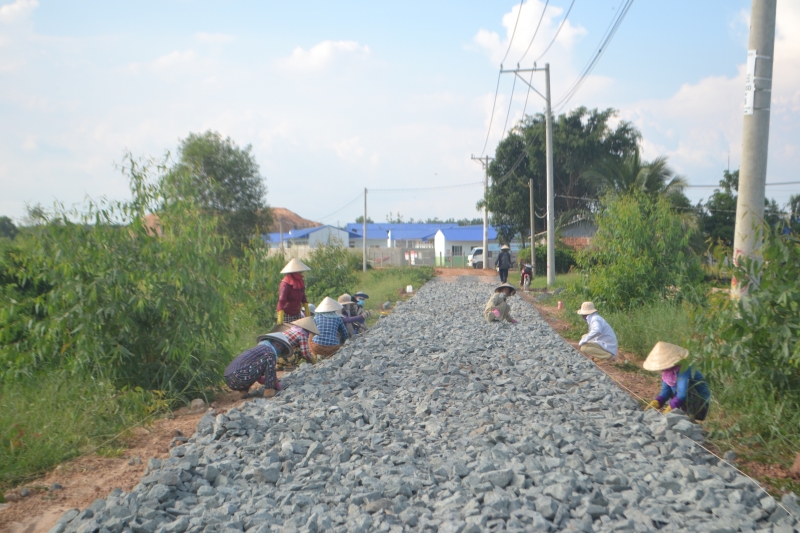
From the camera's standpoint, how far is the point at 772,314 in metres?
5.34

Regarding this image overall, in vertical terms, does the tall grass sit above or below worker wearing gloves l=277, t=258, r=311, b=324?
below

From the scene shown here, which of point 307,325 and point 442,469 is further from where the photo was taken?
point 307,325

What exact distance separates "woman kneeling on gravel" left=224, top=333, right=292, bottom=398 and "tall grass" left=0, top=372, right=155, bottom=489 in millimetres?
900

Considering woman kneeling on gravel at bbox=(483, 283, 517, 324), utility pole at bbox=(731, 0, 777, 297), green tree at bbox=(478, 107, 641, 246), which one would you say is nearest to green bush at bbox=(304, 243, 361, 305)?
woman kneeling on gravel at bbox=(483, 283, 517, 324)

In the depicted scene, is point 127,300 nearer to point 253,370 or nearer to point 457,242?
point 253,370

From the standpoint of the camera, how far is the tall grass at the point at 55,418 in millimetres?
5336

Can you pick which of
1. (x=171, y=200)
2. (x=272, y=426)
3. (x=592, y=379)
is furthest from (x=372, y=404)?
(x=171, y=200)

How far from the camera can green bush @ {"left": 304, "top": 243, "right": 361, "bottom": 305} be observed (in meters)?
19.6

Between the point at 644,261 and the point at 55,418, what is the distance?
11.7m

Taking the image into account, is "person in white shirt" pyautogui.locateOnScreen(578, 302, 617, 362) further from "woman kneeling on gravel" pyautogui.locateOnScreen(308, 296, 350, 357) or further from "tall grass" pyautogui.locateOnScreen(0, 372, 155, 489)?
"tall grass" pyautogui.locateOnScreen(0, 372, 155, 489)

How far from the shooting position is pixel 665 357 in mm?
6211

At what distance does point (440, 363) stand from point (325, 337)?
6.94 ft

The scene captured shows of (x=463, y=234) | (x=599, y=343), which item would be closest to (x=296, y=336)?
(x=599, y=343)

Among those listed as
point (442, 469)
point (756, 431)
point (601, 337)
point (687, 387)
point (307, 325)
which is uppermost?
point (307, 325)
